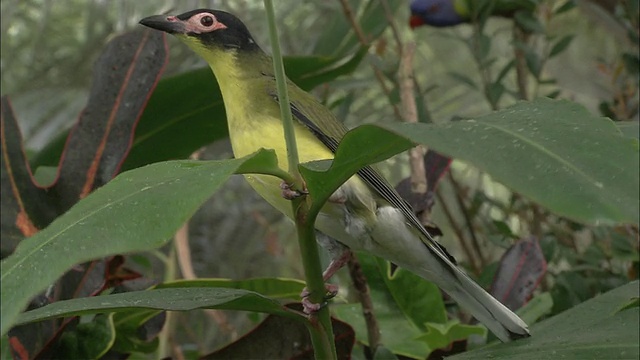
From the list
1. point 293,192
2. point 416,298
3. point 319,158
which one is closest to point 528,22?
point 319,158

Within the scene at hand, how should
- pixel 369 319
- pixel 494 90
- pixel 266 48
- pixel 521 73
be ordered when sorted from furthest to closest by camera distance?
pixel 266 48, pixel 521 73, pixel 494 90, pixel 369 319

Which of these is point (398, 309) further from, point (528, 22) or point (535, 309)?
point (528, 22)

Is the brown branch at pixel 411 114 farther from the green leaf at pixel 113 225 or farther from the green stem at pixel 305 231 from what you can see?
the green leaf at pixel 113 225

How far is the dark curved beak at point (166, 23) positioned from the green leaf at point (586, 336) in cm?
60

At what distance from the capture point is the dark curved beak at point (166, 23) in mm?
1062

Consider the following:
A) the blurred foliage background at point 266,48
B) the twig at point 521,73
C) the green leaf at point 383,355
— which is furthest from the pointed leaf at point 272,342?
the twig at point 521,73

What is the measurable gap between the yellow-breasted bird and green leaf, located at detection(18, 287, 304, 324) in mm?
289

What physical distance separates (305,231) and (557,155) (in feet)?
0.70

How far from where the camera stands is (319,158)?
3.62 feet

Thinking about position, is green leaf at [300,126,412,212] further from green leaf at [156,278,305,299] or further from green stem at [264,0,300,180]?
green leaf at [156,278,305,299]

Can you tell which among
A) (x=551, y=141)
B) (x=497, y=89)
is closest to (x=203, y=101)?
(x=497, y=89)

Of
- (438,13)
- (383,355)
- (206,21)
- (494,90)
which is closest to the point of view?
(383,355)

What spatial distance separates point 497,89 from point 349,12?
12.1 inches

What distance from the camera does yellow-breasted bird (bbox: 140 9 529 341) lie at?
0.97 meters
